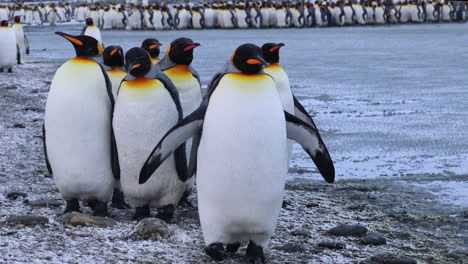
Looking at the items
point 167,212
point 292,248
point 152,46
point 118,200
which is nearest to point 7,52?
point 152,46

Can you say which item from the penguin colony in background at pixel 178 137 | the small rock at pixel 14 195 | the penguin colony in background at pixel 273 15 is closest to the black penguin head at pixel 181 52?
the penguin colony in background at pixel 178 137

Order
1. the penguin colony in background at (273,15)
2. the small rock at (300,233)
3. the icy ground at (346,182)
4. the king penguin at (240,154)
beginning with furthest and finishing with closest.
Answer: the penguin colony in background at (273,15)
the small rock at (300,233)
the icy ground at (346,182)
the king penguin at (240,154)

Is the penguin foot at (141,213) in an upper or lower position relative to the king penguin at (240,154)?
lower

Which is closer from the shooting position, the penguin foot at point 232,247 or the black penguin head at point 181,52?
the penguin foot at point 232,247

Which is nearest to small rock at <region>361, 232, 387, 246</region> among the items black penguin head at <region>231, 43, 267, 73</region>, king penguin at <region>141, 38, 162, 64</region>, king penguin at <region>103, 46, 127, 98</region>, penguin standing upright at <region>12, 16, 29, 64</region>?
black penguin head at <region>231, 43, 267, 73</region>

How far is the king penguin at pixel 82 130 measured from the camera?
4.05 meters

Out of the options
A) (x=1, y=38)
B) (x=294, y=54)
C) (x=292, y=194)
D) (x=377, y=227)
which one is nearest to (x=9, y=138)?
(x=292, y=194)

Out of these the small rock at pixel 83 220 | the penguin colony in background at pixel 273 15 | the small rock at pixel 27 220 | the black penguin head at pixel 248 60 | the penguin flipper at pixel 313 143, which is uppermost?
the black penguin head at pixel 248 60

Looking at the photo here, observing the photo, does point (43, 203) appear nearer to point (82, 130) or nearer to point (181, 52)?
point (82, 130)

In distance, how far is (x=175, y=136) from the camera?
3.60 meters

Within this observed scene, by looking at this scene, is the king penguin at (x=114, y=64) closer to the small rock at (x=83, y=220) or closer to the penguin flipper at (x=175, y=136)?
the small rock at (x=83, y=220)

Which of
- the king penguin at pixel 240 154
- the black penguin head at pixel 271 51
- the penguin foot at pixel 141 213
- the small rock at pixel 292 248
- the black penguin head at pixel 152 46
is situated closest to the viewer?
the king penguin at pixel 240 154

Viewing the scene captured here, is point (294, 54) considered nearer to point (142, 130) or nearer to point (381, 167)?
point (381, 167)

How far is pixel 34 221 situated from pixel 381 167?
Result: 9.15 feet
